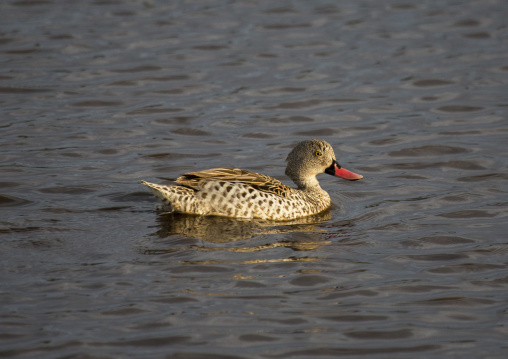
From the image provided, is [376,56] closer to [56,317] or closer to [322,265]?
[322,265]

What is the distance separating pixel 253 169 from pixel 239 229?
2.47 m

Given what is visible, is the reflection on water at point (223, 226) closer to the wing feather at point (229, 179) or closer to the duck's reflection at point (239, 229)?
the duck's reflection at point (239, 229)

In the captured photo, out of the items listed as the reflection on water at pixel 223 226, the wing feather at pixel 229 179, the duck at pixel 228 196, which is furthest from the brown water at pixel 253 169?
the wing feather at pixel 229 179

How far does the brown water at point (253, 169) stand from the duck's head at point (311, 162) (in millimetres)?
467

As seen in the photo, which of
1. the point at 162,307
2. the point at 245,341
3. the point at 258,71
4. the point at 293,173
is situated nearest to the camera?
the point at 245,341

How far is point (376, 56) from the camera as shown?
54.2 feet

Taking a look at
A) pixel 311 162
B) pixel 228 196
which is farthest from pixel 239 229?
pixel 311 162

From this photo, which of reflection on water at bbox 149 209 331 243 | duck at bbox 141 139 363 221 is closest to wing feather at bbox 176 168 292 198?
duck at bbox 141 139 363 221

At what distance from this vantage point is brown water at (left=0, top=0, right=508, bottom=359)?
23.4 feet

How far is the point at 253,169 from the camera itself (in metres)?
11.8

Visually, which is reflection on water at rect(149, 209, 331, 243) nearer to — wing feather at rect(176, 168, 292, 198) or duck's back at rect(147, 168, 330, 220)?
duck's back at rect(147, 168, 330, 220)

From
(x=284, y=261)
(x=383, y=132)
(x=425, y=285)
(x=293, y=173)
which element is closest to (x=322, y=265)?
(x=284, y=261)

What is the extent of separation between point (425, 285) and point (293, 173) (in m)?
3.09

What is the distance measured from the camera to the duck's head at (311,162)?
10.5 metres
